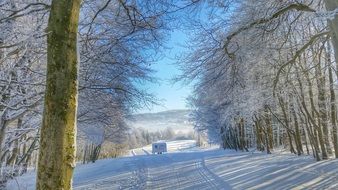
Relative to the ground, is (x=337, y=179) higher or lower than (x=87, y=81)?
lower

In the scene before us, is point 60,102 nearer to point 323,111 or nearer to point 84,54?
point 84,54

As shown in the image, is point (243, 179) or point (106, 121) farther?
point (106, 121)

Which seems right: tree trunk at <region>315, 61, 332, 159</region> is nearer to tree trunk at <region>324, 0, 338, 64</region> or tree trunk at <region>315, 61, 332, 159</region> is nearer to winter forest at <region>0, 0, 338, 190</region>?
winter forest at <region>0, 0, 338, 190</region>

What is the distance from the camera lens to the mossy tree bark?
304 centimetres

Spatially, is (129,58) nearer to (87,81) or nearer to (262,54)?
(87,81)

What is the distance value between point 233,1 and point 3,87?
6.35 meters

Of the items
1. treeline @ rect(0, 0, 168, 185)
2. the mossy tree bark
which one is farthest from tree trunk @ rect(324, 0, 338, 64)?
the mossy tree bark

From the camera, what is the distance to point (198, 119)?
48.1 metres

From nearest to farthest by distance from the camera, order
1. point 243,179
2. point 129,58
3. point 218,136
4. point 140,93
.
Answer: point 129,58, point 140,93, point 243,179, point 218,136

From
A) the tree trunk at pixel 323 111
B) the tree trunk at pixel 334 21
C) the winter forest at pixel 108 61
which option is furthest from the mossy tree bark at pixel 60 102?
the tree trunk at pixel 323 111

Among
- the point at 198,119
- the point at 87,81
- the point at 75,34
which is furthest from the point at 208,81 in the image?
the point at 198,119

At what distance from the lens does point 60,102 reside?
10.4 feet

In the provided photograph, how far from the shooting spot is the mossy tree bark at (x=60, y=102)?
3045 mm

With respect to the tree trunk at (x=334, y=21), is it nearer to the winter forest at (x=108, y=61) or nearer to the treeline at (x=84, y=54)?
the winter forest at (x=108, y=61)
